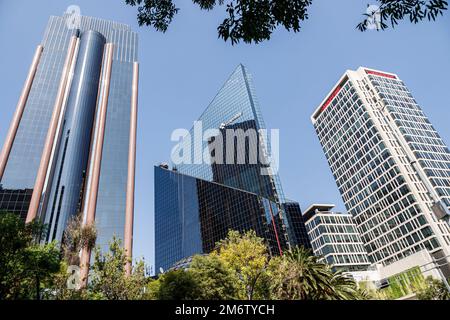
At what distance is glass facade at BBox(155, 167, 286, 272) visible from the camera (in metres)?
103

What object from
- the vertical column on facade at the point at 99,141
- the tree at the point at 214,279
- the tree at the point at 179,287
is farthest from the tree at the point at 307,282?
the vertical column on facade at the point at 99,141

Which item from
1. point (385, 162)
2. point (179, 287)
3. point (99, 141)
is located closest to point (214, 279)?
point (179, 287)

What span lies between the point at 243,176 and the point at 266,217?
24.2 m

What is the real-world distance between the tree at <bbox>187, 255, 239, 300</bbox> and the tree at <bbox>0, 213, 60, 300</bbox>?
560 inches

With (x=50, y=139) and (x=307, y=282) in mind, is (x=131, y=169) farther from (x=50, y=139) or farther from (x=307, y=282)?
(x=307, y=282)

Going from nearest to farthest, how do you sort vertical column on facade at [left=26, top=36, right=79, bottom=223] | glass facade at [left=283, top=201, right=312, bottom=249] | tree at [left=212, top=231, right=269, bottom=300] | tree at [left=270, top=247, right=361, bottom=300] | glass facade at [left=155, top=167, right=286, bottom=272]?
tree at [left=270, top=247, right=361, bottom=300] → tree at [left=212, top=231, right=269, bottom=300] → vertical column on facade at [left=26, top=36, right=79, bottom=223] → glass facade at [left=155, top=167, right=286, bottom=272] → glass facade at [left=283, top=201, right=312, bottom=249]

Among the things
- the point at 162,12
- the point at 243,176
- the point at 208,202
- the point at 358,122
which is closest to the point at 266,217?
the point at 243,176

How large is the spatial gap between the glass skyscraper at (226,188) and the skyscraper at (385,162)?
24.0 meters

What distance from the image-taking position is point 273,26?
8.38 meters

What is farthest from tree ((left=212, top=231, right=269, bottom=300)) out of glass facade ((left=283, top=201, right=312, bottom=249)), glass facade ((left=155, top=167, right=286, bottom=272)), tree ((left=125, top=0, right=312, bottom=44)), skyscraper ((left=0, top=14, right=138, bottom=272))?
glass facade ((left=283, top=201, right=312, bottom=249))

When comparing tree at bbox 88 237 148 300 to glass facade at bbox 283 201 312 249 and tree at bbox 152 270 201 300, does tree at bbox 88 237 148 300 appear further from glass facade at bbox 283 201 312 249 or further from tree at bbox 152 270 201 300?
glass facade at bbox 283 201 312 249

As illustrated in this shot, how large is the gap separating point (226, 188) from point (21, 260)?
9764 centimetres

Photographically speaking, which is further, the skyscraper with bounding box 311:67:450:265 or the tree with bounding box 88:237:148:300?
the skyscraper with bounding box 311:67:450:265
